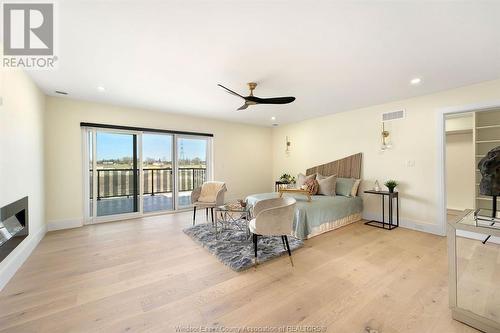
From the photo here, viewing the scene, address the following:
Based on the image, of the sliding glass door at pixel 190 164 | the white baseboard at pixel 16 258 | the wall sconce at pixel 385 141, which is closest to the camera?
the white baseboard at pixel 16 258

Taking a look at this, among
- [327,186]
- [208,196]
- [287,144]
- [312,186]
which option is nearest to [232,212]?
[208,196]

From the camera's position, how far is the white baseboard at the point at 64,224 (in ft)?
12.3

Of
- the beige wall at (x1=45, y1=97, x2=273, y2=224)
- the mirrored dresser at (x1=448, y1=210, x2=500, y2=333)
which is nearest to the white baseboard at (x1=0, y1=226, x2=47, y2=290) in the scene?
the beige wall at (x1=45, y1=97, x2=273, y2=224)

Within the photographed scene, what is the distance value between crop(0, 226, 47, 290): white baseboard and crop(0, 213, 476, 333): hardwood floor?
2.8 inches

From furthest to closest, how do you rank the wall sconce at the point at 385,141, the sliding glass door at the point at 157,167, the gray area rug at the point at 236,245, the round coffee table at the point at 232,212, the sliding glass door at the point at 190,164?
the sliding glass door at the point at 190,164 < the sliding glass door at the point at 157,167 < the wall sconce at the point at 385,141 < the round coffee table at the point at 232,212 < the gray area rug at the point at 236,245

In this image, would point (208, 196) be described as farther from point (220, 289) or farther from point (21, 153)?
point (21, 153)

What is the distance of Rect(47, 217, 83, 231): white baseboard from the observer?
376 cm

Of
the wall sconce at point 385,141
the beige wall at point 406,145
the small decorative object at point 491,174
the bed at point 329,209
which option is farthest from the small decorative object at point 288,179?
the small decorative object at point 491,174

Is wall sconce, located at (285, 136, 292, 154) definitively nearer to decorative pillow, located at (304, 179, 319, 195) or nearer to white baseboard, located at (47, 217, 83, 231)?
decorative pillow, located at (304, 179, 319, 195)

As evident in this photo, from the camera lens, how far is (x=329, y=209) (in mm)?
3709

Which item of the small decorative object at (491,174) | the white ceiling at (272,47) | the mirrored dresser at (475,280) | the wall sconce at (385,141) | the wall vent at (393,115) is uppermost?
the white ceiling at (272,47)

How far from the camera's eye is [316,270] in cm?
238

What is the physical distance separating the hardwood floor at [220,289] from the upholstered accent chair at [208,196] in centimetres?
97

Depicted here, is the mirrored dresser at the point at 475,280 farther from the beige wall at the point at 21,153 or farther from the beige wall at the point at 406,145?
the beige wall at the point at 21,153
